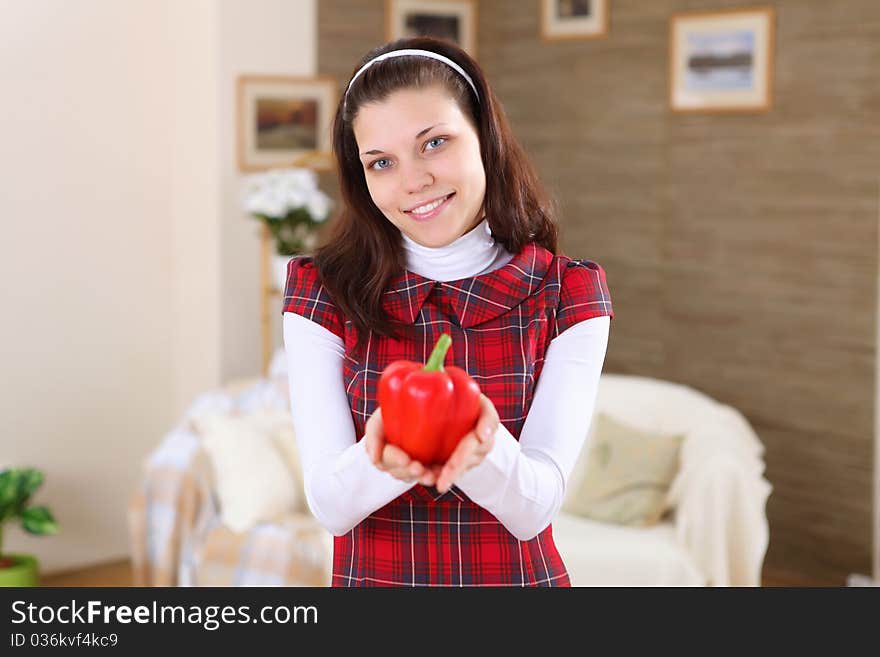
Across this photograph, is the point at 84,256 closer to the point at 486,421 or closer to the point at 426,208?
the point at 426,208

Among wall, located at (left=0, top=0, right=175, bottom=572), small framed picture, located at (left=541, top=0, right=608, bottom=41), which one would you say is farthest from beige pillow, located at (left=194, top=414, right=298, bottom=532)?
small framed picture, located at (left=541, top=0, right=608, bottom=41)

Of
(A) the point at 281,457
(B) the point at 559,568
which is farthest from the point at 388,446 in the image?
(A) the point at 281,457

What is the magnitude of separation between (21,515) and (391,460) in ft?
11.1

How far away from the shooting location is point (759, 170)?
4.24 metres

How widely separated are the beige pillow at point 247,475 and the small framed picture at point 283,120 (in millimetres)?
1272

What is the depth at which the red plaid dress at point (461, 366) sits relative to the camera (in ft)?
4.08

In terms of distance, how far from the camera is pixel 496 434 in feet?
3.54

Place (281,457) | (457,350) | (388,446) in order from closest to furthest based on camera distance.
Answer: (388,446) → (457,350) → (281,457)

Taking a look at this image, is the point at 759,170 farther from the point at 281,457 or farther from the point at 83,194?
the point at 83,194

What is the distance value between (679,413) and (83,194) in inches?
92.7

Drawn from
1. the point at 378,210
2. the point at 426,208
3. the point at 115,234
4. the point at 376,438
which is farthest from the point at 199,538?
the point at 376,438

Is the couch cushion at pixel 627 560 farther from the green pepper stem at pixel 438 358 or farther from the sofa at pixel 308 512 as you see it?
the green pepper stem at pixel 438 358

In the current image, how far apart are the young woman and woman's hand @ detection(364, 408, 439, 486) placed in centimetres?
11

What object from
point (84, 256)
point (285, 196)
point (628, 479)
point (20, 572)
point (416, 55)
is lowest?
point (20, 572)
